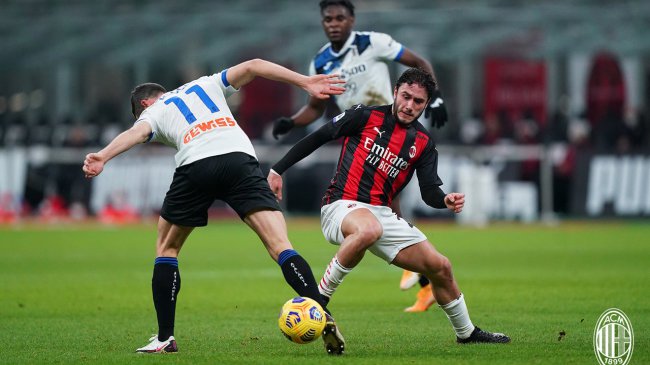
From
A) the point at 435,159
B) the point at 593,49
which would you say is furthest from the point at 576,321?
the point at 593,49

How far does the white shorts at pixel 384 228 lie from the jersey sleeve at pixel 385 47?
273cm

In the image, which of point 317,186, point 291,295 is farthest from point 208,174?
point 317,186

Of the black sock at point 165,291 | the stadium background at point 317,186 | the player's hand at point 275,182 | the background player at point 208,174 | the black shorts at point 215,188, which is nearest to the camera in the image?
the background player at point 208,174

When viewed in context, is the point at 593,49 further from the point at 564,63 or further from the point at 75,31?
the point at 75,31

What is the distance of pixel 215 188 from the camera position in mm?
8188

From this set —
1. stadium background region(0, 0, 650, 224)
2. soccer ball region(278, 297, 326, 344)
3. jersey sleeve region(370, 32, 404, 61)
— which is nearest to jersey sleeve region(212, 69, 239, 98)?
soccer ball region(278, 297, 326, 344)

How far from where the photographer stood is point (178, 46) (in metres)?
29.7

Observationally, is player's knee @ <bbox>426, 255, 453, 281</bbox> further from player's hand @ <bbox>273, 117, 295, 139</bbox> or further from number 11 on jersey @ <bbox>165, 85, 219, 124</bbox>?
player's hand @ <bbox>273, 117, 295, 139</bbox>

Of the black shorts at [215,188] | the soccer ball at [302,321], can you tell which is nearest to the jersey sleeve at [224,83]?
the black shorts at [215,188]

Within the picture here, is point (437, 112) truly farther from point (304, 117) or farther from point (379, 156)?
point (379, 156)

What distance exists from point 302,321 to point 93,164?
167 cm

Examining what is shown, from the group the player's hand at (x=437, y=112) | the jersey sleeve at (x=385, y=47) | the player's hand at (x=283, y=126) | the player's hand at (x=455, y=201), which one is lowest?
the player's hand at (x=455, y=201)

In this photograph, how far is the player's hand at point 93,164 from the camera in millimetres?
7539

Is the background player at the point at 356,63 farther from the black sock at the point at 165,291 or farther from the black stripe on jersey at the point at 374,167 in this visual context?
the black sock at the point at 165,291
